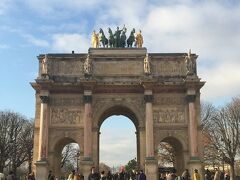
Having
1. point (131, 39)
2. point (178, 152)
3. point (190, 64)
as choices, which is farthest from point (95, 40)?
point (178, 152)

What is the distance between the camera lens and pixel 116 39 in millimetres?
40844

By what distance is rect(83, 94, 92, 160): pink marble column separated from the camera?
3662cm

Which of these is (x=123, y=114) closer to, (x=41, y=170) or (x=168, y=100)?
(x=168, y=100)

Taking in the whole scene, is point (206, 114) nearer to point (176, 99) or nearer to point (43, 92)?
point (176, 99)

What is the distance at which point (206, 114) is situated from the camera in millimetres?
53438

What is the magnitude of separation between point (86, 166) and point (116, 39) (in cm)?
1251

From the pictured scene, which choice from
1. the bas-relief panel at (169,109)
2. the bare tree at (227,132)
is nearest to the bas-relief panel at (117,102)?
the bas-relief panel at (169,109)

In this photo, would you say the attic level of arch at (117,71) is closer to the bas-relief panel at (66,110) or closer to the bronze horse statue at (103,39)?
the bas-relief panel at (66,110)

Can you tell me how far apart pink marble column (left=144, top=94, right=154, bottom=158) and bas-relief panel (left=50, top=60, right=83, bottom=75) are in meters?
6.67

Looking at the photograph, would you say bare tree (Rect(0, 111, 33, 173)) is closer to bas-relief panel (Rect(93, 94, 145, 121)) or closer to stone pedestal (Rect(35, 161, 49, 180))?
stone pedestal (Rect(35, 161, 49, 180))

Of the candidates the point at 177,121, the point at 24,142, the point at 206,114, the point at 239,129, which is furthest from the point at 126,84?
the point at 24,142

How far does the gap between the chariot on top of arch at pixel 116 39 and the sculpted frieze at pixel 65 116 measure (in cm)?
689

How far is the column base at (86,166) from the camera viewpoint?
117ft

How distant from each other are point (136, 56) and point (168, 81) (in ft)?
12.3
